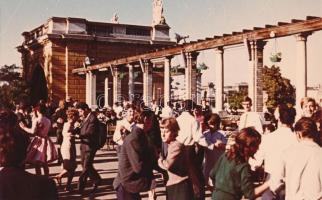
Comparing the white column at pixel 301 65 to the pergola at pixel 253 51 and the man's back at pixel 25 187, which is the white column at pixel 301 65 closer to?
the pergola at pixel 253 51

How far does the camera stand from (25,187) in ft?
9.43

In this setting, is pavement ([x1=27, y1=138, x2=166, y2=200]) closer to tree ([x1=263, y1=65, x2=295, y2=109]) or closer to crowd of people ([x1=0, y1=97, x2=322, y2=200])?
crowd of people ([x1=0, y1=97, x2=322, y2=200])

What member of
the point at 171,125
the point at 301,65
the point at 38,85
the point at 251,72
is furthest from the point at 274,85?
the point at 171,125

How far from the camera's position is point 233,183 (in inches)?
182

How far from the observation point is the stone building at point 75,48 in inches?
1522

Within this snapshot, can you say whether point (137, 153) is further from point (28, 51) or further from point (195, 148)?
point (28, 51)

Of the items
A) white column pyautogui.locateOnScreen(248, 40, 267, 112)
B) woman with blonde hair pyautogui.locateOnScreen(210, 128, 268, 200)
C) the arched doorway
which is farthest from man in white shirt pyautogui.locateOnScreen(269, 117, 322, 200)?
the arched doorway

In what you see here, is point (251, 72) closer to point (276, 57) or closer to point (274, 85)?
point (276, 57)

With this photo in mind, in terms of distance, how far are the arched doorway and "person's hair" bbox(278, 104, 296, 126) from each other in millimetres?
39785

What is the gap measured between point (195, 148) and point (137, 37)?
34857 millimetres

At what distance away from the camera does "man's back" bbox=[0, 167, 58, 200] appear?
9.38 feet

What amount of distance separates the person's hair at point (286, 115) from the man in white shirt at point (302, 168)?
1.25 meters

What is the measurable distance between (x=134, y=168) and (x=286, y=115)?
6.78 ft

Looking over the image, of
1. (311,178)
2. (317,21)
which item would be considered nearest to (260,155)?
(311,178)
